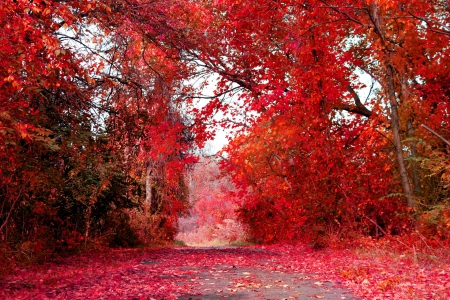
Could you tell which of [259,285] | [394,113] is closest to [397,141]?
[394,113]

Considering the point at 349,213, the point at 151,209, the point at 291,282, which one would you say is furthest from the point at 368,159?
the point at 151,209

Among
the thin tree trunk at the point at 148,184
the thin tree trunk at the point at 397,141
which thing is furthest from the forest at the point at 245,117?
the thin tree trunk at the point at 148,184

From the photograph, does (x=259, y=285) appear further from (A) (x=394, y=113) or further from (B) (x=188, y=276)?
(A) (x=394, y=113)

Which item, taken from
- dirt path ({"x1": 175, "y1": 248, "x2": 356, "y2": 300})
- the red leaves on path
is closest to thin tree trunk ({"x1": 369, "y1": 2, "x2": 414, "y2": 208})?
the red leaves on path

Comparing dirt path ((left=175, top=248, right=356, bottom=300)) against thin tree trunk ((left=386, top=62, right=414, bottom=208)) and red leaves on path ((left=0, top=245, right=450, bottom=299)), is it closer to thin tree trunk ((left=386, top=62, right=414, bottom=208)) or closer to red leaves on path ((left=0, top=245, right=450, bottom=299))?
red leaves on path ((left=0, top=245, right=450, bottom=299))

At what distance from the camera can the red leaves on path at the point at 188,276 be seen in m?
6.87

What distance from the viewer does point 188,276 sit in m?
9.24

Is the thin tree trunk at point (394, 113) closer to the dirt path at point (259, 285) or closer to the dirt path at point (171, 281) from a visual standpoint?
the dirt path at point (171, 281)

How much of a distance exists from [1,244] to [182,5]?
266 inches

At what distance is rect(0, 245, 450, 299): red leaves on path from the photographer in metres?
6.87

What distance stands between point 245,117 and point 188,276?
39.3ft

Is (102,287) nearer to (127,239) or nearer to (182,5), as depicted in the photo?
(182,5)

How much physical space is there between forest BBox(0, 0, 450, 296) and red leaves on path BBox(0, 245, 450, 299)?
2.79 ft

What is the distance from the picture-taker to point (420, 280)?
7160mm
